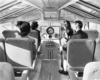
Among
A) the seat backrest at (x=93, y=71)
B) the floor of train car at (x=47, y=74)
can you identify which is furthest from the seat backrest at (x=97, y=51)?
the seat backrest at (x=93, y=71)

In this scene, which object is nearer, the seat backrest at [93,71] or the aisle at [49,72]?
the seat backrest at [93,71]

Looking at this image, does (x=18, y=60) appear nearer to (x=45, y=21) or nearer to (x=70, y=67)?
(x=70, y=67)

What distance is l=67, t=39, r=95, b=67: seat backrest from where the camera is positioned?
235 centimetres

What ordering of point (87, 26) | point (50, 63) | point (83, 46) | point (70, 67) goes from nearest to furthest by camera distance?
point (83, 46) → point (70, 67) → point (50, 63) → point (87, 26)

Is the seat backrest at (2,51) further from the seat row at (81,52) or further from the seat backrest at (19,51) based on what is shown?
the seat row at (81,52)

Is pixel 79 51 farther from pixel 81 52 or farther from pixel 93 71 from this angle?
pixel 93 71

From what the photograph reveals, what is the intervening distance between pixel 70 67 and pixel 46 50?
94.1 inches

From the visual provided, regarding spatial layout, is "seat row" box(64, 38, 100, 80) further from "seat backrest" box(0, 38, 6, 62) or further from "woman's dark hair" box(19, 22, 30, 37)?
"seat backrest" box(0, 38, 6, 62)

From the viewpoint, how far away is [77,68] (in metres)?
2.57

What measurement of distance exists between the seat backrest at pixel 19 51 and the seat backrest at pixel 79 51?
2.30ft

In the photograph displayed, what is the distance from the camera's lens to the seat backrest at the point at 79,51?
2.35 meters

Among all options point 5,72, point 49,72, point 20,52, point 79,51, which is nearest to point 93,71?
point 5,72

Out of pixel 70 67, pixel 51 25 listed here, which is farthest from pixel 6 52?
pixel 51 25

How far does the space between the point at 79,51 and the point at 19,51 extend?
41.6 inches
